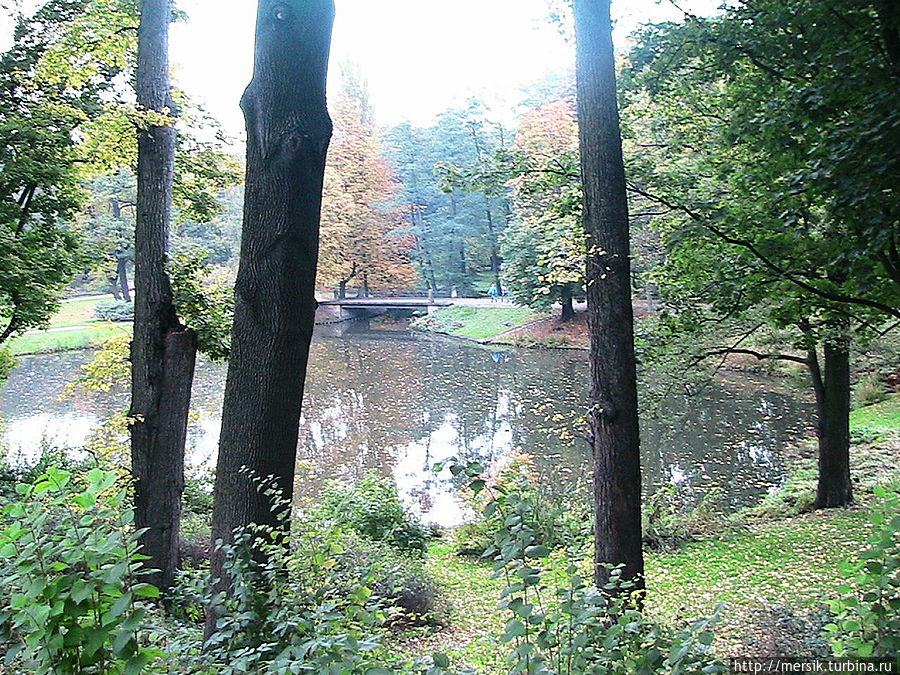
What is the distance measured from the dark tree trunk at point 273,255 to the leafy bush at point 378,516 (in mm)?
5039

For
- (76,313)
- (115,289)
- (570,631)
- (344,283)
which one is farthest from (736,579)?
(115,289)

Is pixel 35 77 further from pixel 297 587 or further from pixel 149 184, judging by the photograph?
pixel 297 587

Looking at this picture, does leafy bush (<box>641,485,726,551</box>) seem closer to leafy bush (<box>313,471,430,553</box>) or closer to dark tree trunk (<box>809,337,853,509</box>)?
dark tree trunk (<box>809,337,853,509</box>)

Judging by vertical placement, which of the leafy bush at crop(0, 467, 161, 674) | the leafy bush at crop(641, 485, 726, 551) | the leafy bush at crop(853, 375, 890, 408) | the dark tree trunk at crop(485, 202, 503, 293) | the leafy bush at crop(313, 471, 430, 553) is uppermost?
the dark tree trunk at crop(485, 202, 503, 293)

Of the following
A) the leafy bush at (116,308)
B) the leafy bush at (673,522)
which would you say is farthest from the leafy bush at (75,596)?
the leafy bush at (116,308)

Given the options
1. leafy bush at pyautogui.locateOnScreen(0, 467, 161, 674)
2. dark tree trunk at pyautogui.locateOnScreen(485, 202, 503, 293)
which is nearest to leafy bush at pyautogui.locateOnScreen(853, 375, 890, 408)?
leafy bush at pyautogui.locateOnScreen(0, 467, 161, 674)

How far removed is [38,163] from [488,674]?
6237mm

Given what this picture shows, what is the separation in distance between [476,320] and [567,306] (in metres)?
5.63

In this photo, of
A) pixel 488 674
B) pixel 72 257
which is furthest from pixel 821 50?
pixel 72 257

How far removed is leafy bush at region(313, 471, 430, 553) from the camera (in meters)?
8.07

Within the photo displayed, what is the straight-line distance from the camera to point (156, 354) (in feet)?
19.5

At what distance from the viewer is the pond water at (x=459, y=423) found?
1150 centimetres

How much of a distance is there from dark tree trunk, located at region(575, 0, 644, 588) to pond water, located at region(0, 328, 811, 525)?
11.1 ft

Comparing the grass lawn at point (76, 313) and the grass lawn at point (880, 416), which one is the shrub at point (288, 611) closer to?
the grass lawn at point (880, 416)
